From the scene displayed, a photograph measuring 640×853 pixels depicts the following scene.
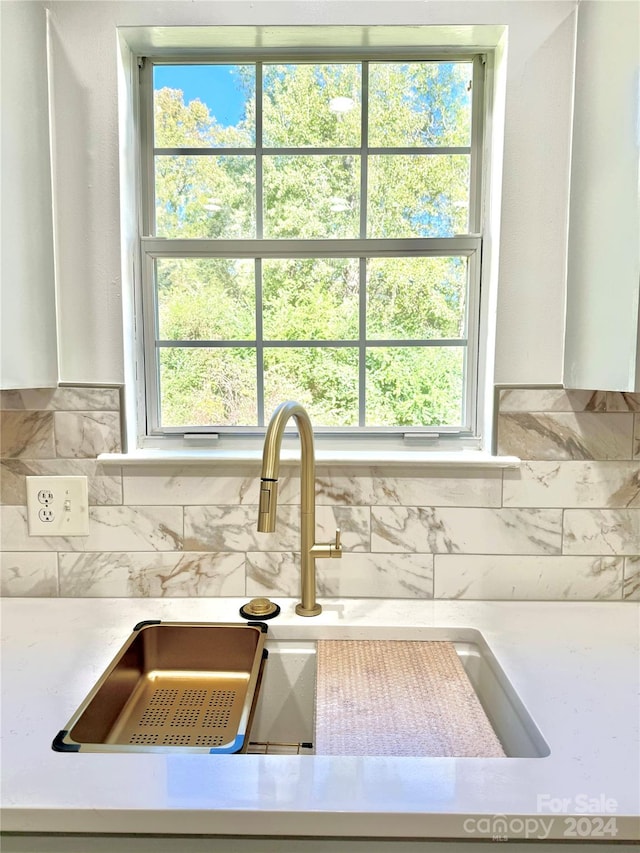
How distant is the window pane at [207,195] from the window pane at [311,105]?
4.2 inches

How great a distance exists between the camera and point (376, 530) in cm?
122

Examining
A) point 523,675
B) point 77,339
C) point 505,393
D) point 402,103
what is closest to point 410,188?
point 402,103

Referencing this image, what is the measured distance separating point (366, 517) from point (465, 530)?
222mm

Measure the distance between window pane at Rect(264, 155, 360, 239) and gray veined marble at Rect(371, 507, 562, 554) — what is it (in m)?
0.67

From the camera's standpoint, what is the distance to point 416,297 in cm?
130

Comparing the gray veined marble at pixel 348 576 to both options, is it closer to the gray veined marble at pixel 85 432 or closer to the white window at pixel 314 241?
the white window at pixel 314 241

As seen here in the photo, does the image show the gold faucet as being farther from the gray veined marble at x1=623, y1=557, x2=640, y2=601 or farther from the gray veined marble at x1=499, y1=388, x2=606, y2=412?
the gray veined marble at x1=623, y1=557, x2=640, y2=601

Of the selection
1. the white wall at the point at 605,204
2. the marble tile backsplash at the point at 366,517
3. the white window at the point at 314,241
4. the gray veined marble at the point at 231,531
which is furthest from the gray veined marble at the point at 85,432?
the white wall at the point at 605,204

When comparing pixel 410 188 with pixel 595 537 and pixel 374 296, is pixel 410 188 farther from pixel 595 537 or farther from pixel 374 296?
pixel 595 537

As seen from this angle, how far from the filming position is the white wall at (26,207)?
104 cm

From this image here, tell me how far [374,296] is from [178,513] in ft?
2.23

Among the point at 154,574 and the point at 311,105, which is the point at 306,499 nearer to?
the point at 154,574

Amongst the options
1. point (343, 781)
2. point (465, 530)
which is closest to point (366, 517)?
point (465, 530)

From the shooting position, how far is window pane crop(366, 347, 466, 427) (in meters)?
1.32
